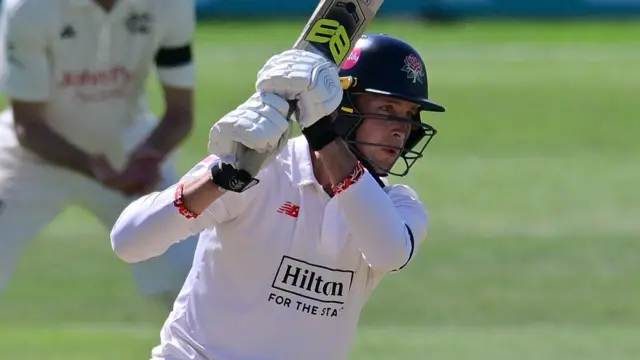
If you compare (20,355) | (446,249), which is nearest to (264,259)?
(20,355)

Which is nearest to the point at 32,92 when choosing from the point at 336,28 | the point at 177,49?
the point at 177,49

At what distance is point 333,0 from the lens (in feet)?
14.0

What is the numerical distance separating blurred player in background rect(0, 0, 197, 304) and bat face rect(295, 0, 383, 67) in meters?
2.62

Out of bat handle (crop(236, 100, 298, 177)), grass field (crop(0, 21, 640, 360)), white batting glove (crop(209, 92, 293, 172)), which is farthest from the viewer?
grass field (crop(0, 21, 640, 360))

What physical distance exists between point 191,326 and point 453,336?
136 inches

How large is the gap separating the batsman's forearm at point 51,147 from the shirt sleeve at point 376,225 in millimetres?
2925

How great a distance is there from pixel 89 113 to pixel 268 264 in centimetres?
320

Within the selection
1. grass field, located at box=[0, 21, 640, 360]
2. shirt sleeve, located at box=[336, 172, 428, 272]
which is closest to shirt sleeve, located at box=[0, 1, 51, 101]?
grass field, located at box=[0, 21, 640, 360]

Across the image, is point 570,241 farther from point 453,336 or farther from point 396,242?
point 396,242

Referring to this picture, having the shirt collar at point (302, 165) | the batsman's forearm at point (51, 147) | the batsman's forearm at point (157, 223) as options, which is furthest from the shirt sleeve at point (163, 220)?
the batsman's forearm at point (51, 147)

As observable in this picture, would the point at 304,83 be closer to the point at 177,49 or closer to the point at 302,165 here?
the point at 302,165

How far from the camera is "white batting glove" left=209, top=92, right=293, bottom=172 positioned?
12.3 ft

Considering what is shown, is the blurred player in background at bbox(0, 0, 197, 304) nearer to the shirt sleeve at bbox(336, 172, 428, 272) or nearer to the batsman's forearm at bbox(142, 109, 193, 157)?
the batsman's forearm at bbox(142, 109, 193, 157)

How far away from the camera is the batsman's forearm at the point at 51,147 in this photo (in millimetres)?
6977
